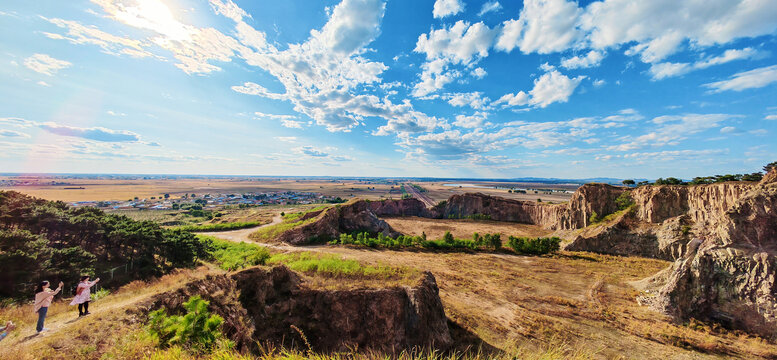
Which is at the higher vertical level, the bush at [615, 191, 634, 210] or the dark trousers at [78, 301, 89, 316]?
the bush at [615, 191, 634, 210]

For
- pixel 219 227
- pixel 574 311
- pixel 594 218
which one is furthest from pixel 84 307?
pixel 594 218

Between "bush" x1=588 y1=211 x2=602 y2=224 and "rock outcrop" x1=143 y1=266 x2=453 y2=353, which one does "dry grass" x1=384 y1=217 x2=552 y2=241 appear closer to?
"bush" x1=588 y1=211 x2=602 y2=224

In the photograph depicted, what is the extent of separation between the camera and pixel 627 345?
14188mm

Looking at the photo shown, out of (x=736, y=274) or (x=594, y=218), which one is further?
(x=594, y=218)

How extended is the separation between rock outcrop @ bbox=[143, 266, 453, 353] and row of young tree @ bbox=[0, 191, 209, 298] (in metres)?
12.1

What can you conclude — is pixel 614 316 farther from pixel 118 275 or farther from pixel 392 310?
pixel 118 275

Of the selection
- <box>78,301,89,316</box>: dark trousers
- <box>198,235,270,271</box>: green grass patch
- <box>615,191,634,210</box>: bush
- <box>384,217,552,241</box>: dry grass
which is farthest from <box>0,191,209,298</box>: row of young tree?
<box>615,191,634,210</box>: bush

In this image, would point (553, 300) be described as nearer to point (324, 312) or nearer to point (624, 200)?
point (324, 312)

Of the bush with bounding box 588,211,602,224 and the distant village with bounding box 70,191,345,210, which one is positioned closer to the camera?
the bush with bounding box 588,211,602,224

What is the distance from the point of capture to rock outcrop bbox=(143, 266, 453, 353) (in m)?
11.4

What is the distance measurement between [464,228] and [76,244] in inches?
2107

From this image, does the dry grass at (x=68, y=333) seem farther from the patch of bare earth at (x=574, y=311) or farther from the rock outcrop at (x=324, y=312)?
the patch of bare earth at (x=574, y=311)

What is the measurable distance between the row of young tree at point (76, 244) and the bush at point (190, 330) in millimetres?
13966

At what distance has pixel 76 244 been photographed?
21297mm
